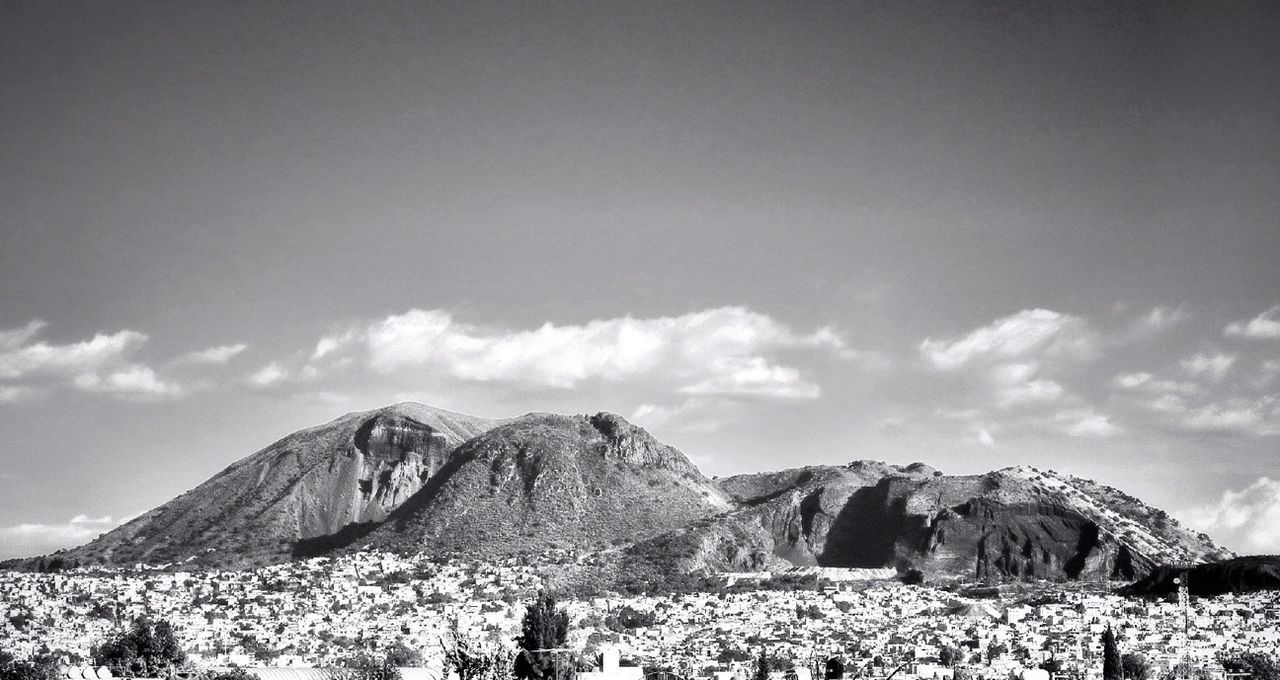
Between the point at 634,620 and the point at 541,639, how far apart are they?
63.4 m

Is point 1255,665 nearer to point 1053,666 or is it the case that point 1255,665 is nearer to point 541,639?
point 1053,666

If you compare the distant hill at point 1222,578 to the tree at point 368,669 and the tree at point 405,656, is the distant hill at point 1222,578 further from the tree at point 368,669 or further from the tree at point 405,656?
the tree at point 368,669

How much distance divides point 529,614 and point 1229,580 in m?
121

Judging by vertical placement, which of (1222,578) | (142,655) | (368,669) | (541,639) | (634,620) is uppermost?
(1222,578)

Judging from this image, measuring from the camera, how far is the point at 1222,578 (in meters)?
175

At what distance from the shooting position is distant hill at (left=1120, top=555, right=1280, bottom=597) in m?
169

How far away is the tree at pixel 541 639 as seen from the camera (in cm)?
6875

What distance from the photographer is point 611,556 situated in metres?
187

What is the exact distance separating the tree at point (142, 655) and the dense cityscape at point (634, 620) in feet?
7.23

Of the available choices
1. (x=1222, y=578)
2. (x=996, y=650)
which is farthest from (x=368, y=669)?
(x=1222, y=578)

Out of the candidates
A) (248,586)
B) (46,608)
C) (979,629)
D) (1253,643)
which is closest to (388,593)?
(248,586)

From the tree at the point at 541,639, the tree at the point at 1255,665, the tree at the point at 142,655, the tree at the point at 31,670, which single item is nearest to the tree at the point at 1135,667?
the tree at the point at 1255,665

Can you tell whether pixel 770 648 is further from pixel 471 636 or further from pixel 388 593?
pixel 388 593

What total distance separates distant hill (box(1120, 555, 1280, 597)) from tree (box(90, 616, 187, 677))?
120479mm
